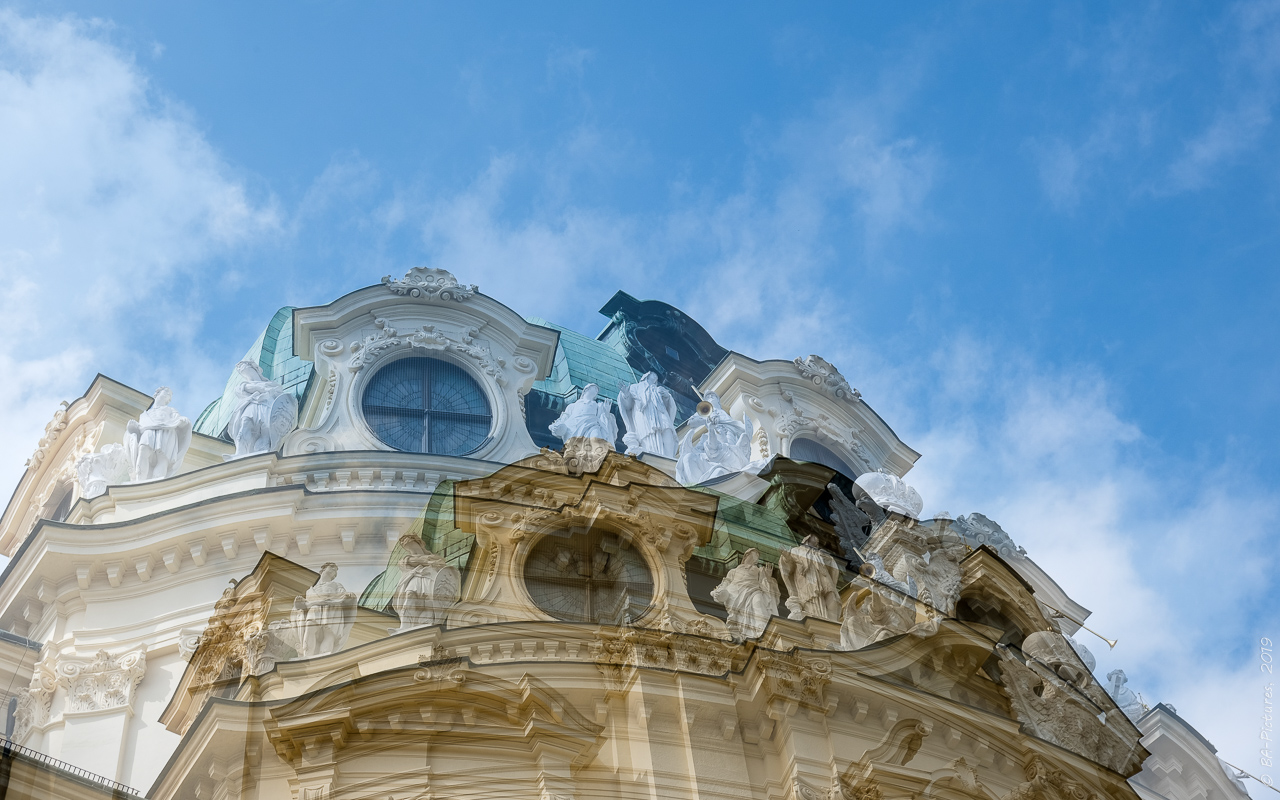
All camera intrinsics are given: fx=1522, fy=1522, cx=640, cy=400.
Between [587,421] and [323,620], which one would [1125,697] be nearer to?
[587,421]

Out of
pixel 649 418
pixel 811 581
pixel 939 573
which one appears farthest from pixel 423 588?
pixel 649 418

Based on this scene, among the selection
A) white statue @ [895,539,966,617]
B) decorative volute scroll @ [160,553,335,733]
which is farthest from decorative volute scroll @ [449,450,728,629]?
white statue @ [895,539,966,617]

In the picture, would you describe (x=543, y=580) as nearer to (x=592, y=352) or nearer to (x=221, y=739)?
(x=221, y=739)

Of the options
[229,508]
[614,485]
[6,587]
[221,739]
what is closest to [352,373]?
[229,508]

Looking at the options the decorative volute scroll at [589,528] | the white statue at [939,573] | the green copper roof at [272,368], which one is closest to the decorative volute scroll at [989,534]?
the white statue at [939,573]

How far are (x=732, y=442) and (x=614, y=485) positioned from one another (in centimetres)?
571

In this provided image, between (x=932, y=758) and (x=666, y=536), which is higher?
(x=666, y=536)

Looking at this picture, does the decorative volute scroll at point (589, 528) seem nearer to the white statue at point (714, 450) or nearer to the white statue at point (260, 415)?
the white statue at point (714, 450)

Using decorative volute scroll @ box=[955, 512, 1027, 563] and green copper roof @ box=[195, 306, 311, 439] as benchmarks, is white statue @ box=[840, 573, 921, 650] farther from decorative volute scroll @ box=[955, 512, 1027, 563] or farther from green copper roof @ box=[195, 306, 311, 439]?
green copper roof @ box=[195, 306, 311, 439]

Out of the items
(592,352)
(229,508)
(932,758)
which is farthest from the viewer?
(592,352)

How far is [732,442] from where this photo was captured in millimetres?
17375

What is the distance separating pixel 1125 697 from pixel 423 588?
33.1ft

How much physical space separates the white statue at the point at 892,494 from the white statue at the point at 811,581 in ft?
10.3

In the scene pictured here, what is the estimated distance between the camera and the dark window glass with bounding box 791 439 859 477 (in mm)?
18906
